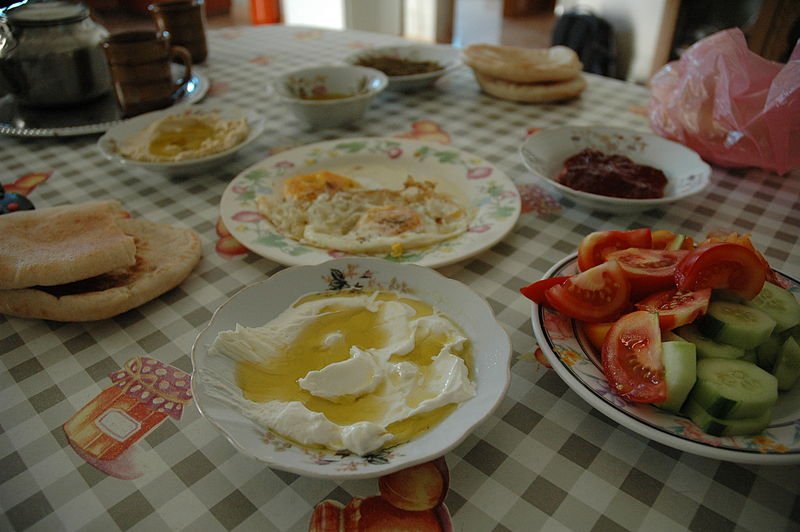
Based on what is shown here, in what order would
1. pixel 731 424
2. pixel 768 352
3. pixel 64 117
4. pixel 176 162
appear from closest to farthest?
pixel 731 424
pixel 768 352
pixel 176 162
pixel 64 117

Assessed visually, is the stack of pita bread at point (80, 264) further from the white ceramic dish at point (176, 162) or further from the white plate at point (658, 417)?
the white plate at point (658, 417)

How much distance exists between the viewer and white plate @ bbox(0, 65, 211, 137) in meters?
1.62

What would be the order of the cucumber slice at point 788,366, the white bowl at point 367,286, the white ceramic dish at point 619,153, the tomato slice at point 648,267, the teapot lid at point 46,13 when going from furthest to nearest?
the teapot lid at point 46,13
the white ceramic dish at point 619,153
the tomato slice at point 648,267
the cucumber slice at point 788,366
the white bowl at point 367,286

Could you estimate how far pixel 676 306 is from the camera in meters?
0.77

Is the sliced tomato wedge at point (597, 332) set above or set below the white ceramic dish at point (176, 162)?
below

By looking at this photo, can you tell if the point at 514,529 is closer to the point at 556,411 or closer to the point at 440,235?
the point at 556,411

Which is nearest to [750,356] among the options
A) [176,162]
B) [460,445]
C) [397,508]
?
[460,445]

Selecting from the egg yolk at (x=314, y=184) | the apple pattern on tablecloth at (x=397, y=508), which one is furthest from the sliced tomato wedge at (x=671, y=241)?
the egg yolk at (x=314, y=184)

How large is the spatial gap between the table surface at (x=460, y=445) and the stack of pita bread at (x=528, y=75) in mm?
626

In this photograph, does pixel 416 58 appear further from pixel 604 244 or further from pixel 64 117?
pixel 604 244

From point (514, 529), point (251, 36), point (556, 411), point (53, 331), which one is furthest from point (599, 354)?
point (251, 36)

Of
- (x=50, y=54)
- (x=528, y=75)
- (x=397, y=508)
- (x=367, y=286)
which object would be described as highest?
(x=50, y=54)

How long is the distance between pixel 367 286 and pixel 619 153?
3.01ft

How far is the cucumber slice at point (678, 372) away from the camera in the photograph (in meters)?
0.67
